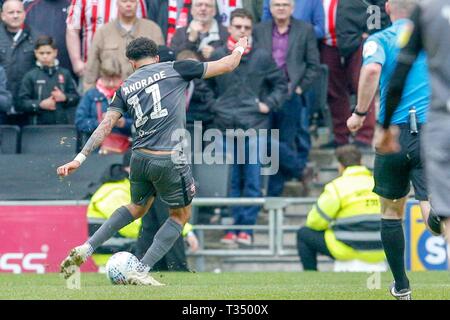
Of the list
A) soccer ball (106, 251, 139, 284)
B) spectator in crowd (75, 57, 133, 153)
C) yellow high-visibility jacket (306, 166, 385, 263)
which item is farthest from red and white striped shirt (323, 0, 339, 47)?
soccer ball (106, 251, 139, 284)

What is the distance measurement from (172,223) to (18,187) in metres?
4.80

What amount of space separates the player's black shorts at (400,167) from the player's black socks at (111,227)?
2.75 m

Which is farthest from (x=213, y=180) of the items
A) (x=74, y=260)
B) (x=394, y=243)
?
(x=394, y=243)

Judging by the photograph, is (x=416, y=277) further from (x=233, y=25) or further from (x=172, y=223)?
(x=233, y=25)

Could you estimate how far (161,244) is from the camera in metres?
12.4

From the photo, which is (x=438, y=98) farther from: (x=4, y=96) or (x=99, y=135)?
(x=4, y=96)

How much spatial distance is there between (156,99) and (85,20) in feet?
19.0

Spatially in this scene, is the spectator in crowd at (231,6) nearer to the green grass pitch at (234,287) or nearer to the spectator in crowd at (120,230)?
the spectator in crowd at (120,230)

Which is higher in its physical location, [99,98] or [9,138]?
[99,98]

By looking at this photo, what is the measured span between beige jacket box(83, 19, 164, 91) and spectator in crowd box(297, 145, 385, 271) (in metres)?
2.93

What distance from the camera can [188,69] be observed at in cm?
1238

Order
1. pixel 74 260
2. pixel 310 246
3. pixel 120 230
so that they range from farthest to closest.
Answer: pixel 310 246 < pixel 120 230 < pixel 74 260

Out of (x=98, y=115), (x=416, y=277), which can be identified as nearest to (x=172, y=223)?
(x=416, y=277)

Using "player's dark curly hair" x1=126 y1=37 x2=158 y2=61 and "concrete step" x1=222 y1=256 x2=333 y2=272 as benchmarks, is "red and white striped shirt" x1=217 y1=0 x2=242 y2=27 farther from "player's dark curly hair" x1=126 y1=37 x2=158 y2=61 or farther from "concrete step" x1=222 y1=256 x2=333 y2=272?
"player's dark curly hair" x1=126 y1=37 x2=158 y2=61
